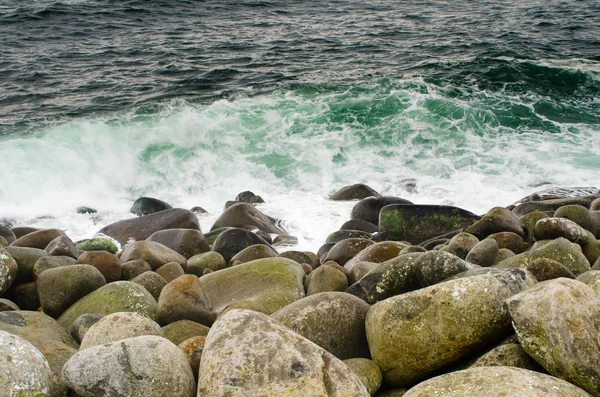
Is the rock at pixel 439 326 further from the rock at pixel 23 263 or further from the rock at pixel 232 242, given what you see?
the rock at pixel 232 242

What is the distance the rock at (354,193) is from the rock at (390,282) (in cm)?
573

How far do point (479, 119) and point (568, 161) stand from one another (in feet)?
8.81

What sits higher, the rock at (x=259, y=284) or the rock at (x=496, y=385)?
the rock at (x=496, y=385)

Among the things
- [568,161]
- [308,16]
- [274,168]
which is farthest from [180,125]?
[308,16]

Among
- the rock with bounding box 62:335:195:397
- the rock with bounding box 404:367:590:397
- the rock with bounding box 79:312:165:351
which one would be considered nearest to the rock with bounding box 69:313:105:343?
the rock with bounding box 79:312:165:351

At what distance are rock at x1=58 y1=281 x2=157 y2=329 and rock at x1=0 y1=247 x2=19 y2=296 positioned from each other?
630 mm

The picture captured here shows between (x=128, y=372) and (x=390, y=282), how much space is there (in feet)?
6.81

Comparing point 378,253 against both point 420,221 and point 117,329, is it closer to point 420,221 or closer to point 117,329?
point 420,221

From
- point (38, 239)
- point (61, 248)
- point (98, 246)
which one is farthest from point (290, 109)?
point (61, 248)

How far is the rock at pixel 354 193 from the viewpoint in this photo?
10.1m

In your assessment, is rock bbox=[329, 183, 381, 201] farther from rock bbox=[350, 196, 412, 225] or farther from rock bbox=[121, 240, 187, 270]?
rock bbox=[121, 240, 187, 270]

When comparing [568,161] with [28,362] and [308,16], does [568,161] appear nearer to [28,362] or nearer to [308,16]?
[28,362]

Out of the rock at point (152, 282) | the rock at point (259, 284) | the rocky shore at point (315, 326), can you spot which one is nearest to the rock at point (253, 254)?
the rocky shore at point (315, 326)

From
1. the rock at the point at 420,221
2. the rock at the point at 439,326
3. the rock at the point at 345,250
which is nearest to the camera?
the rock at the point at 439,326
